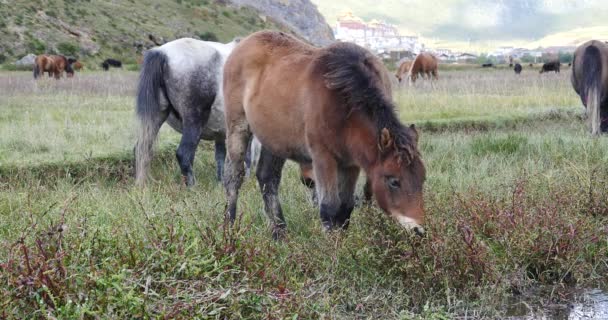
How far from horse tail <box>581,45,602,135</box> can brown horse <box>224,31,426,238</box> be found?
661 cm

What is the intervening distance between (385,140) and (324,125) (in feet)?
2.14

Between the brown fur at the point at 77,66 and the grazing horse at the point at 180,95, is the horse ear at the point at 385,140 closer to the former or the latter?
the grazing horse at the point at 180,95

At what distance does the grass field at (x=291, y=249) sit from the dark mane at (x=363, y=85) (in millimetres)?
699

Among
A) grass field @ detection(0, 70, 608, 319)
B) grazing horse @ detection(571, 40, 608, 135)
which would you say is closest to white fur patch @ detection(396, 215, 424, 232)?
grass field @ detection(0, 70, 608, 319)

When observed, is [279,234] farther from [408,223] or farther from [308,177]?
[408,223]

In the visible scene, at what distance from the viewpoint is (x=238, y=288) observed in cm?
463

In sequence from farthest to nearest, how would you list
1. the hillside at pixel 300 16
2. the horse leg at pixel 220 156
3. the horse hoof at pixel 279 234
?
the hillside at pixel 300 16, the horse leg at pixel 220 156, the horse hoof at pixel 279 234

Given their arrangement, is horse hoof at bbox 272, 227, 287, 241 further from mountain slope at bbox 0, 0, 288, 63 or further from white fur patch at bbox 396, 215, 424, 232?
mountain slope at bbox 0, 0, 288, 63

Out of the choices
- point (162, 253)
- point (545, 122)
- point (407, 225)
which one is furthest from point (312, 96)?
point (545, 122)

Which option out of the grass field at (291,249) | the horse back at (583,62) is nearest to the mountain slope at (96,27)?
the horse back at (583,62)

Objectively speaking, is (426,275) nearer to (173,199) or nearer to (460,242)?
(460,242)

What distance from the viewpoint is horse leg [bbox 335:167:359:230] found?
233 inches

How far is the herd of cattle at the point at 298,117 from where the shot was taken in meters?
5.25

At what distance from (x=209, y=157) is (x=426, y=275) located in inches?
241
